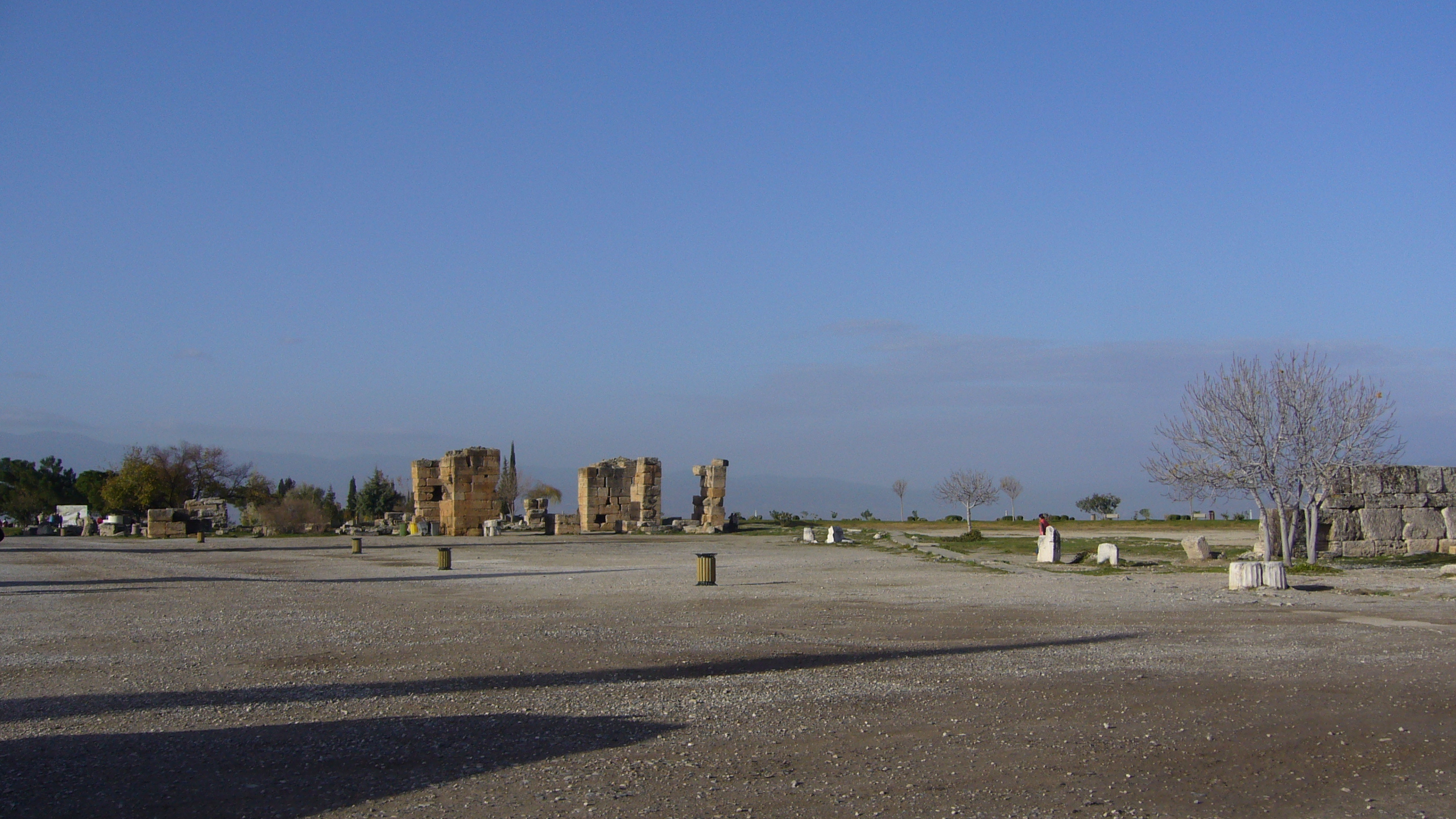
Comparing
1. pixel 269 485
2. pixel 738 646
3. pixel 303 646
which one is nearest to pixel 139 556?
pixel 303 646

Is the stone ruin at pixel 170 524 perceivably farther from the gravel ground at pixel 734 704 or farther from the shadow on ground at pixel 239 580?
the gravel ground at pixel 734 704

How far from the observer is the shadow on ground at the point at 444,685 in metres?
8.00

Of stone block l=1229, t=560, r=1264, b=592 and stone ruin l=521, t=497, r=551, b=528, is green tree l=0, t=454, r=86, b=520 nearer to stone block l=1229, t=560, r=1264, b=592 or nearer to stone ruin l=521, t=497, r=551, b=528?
stone ruin l=521, t=497, r=551, b=528

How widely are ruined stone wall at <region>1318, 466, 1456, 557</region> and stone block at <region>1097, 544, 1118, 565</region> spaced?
16.1ft

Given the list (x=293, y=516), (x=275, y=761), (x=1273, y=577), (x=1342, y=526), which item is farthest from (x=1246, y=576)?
(x=293, y=516)

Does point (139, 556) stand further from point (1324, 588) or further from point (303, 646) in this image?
point (1324, 588)

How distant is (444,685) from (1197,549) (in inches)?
692

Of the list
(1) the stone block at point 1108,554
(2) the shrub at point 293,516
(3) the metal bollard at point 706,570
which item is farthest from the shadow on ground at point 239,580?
(2) the shrub at point 293,516

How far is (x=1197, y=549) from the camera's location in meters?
21.8

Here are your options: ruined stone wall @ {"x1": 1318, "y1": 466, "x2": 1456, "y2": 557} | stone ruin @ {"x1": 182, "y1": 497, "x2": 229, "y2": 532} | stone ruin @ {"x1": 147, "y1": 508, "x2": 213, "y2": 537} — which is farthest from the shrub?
ruined stone wall @ {"x1": 1318, "y1": 466, "x2": 1456, "y2": 557}

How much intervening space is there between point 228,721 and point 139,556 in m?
22.0

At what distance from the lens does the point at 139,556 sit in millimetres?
26484

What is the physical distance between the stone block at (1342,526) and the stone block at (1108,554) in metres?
5.05

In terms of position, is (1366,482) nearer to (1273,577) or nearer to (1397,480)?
(1397,480)
